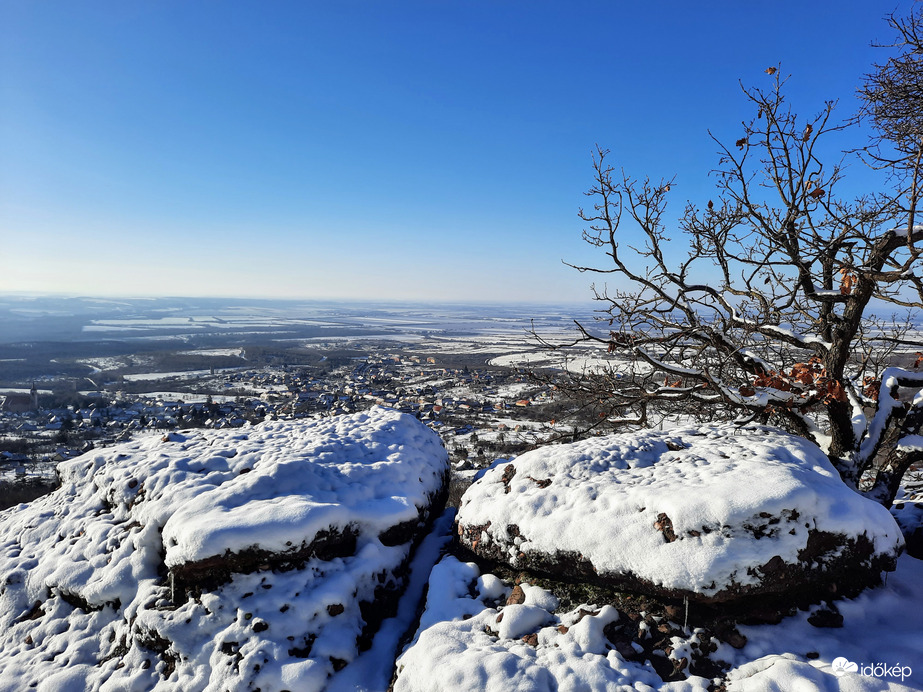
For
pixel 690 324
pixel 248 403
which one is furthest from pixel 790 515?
pixel 248 403

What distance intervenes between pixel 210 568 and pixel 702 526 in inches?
195

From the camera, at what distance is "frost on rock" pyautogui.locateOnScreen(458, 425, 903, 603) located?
3.83m

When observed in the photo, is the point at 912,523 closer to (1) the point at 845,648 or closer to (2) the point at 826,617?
(2) the point at 826,617

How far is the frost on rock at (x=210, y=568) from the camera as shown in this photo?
4.22 metres

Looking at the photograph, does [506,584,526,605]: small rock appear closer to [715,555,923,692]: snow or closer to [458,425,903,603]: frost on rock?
[458,425,903,603]: frost on rock

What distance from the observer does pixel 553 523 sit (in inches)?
182

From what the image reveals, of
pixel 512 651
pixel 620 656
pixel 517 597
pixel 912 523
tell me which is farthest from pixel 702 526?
pixel 912 523

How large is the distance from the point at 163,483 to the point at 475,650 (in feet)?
15.3

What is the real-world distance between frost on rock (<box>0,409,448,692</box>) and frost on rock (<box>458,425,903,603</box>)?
1.36 meters

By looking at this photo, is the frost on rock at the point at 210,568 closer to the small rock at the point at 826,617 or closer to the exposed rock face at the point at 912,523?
the small rock at the point at 826,617

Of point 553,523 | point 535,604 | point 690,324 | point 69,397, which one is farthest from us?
point 69,397

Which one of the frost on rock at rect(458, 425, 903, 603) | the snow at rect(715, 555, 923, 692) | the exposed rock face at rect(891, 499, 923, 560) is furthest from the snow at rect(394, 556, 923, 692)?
the exposed rock face at rect(891, 499, 923, 560)

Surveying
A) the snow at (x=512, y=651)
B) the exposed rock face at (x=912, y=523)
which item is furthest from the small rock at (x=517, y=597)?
the exposed rock face at (x=912, y=523)

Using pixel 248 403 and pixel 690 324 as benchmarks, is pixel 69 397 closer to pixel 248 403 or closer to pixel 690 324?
pixel 248 403
